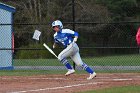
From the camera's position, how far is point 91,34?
24.7m

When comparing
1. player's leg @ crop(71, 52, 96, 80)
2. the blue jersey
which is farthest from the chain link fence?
player's leg @ crop(71, 52, 96, 80)

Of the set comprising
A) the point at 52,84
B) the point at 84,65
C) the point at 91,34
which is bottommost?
the point at 52,84

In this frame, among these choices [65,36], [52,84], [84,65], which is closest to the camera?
[52,84]

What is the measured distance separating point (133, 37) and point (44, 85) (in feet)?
36.0

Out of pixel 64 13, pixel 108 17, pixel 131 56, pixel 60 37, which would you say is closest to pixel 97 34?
pixel 108 17

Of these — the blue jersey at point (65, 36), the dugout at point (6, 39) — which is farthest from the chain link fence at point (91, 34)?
the blue jersey at point (65, 36)

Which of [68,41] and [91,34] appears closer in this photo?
[68,41]

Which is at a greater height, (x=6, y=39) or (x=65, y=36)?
(x=65, y=36)

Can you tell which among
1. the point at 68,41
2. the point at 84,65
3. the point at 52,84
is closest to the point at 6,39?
the point at 68,41

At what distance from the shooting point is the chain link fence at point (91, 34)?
23.0 m

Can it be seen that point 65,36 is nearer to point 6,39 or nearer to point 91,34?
point 6,39

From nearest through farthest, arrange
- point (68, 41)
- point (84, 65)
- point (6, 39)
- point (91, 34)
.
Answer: point (84, 65), point (68, 41), point (6, 39), point (91, 34)

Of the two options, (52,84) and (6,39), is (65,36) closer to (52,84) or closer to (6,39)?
(52,84)

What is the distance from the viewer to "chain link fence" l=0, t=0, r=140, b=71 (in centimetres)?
2303
